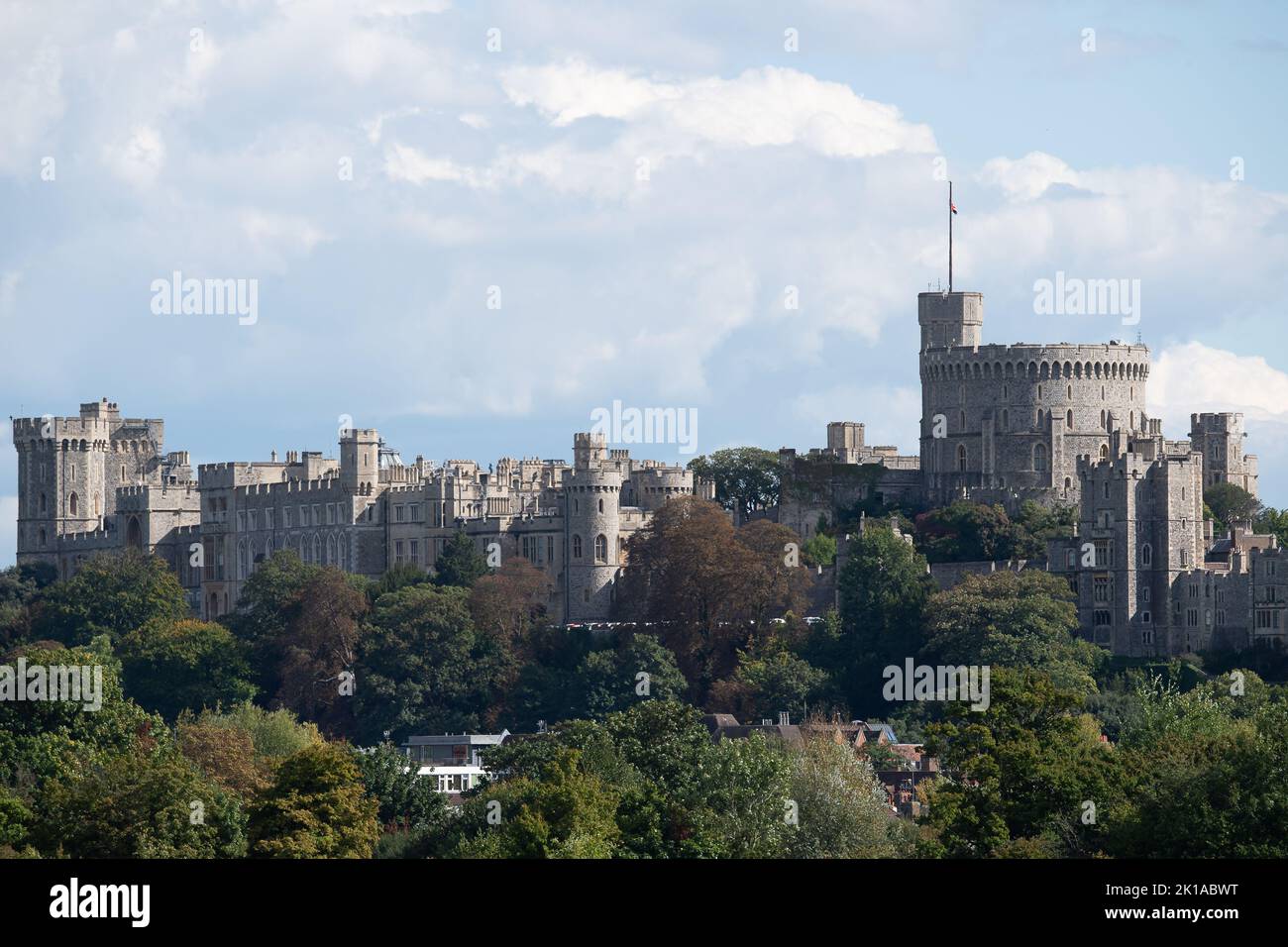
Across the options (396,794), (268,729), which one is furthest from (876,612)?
(396,794)

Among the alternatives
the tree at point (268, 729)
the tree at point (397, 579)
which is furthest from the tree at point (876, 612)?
the tree at point (268, 729)

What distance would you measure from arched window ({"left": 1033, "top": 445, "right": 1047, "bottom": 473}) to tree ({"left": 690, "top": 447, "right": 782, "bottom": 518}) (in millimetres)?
13401

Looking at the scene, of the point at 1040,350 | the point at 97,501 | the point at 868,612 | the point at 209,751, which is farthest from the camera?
the point at 97,501

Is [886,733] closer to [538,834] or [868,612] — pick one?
[868,612]

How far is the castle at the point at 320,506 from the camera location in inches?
5143

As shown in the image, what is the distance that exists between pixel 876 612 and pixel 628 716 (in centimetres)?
2692

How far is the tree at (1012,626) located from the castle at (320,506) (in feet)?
61.2

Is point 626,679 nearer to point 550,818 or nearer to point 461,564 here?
point 461,564

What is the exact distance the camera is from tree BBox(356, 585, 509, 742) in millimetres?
123750

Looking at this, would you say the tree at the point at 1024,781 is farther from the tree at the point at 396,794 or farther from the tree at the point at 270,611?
the tree at the point at 270,611

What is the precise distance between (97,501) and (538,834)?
8704cm
